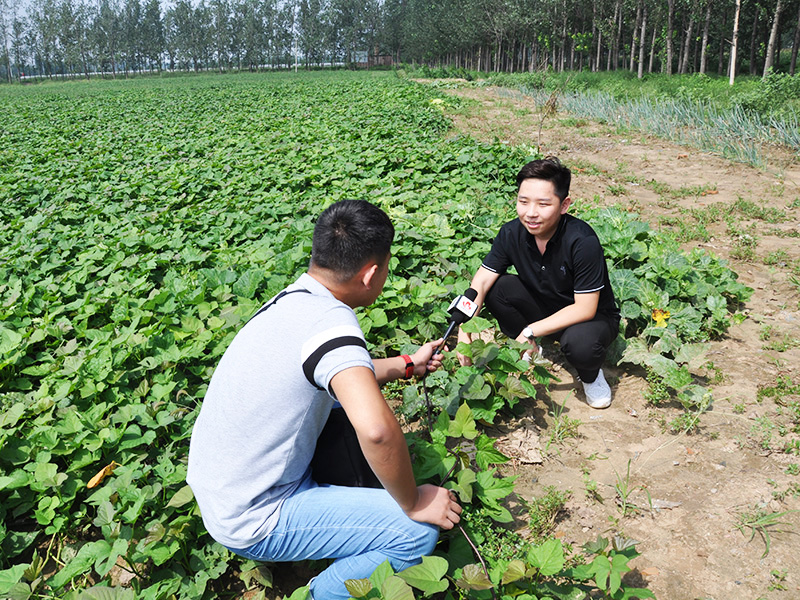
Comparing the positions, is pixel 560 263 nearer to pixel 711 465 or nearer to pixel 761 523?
pixel 711 465

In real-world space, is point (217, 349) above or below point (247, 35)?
below

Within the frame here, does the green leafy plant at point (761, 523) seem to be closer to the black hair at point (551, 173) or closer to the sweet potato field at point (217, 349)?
the sweet potato field at point (217, 349)

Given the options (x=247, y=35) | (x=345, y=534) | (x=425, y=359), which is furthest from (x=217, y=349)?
(x=247, y=35)

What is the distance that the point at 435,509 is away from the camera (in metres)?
1.67

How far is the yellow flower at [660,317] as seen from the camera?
3186mm

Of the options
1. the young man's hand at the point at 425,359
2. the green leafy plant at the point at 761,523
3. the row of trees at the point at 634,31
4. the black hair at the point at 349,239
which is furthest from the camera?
the row of trees at the point at 634,31

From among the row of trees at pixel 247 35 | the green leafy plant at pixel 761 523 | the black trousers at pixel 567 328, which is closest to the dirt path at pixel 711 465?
the green leafy plant at pixel 761 523

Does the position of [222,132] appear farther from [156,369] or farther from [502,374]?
[502,374]

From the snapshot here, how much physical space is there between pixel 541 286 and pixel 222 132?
989 cm

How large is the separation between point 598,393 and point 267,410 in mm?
1894

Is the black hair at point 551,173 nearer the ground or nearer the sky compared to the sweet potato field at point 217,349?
nearer the sky

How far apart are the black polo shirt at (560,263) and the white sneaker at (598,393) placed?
35cm

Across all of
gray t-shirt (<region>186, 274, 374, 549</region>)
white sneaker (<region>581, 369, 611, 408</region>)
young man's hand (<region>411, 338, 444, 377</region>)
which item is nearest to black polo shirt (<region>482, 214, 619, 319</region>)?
white sneaker (<region>581, 369, 611, 408</region>)

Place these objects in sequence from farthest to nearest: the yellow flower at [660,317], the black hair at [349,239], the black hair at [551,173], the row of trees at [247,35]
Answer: the row of trees at [247,35] → the yellow flower at [660,317] → the black hair at [551,173] → the black hair at [349,239]
